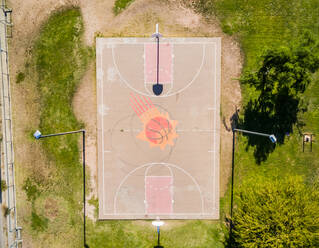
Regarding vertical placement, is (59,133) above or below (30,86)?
below

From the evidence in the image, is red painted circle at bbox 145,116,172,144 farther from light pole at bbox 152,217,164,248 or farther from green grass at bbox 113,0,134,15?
green grass at bbox 113,0,134,15

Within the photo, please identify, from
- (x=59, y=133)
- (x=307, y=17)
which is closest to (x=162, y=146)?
(x=59, y=133)

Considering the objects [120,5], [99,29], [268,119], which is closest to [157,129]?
[268,119]

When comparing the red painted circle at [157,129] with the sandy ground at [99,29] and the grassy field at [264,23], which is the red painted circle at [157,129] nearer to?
the sandy ground at [99,29]

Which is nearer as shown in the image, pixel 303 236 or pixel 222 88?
pixel 303 236

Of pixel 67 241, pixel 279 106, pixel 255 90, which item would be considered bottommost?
pixel 67 241

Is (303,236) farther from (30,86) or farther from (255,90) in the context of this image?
(30,86)

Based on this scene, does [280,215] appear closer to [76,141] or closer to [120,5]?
[76,141]

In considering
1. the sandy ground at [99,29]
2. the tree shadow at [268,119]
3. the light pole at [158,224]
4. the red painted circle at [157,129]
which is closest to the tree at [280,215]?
the tree shadow at [268,119]
